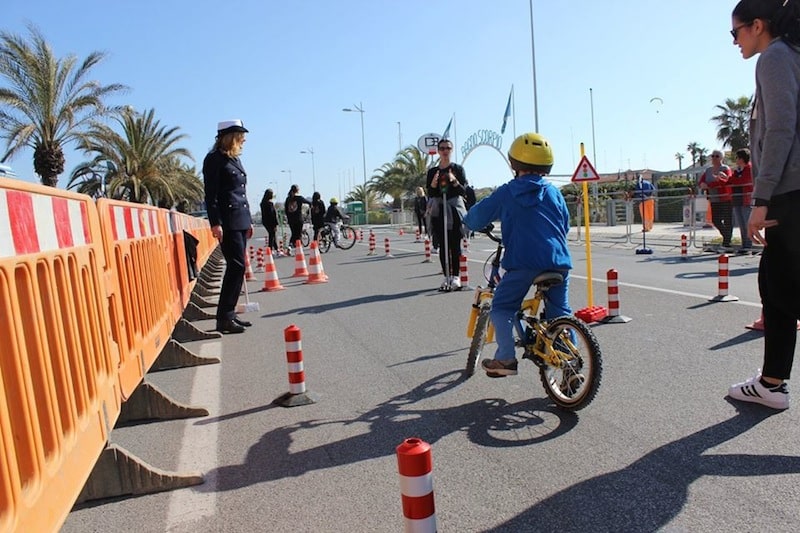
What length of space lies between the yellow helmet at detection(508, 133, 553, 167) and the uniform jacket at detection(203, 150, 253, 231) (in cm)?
419

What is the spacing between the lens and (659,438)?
12.1ft

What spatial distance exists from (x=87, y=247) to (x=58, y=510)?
5.15 feet

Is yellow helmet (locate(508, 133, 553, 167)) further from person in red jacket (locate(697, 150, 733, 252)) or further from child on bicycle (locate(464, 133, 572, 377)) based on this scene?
person in red jacket (locate(697, 150, 733, 252))

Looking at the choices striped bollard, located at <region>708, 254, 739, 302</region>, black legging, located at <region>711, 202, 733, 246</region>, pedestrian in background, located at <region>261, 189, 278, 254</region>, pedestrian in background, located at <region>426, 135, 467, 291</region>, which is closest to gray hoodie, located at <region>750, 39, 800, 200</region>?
striped bollard, located at <region>708, 254, 739, 302</region>

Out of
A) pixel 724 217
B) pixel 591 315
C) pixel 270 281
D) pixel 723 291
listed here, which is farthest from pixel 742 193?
pixel 270 281

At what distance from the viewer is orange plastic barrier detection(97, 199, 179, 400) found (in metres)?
4.14

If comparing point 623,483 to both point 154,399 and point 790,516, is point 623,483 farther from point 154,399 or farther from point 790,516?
point 154,399

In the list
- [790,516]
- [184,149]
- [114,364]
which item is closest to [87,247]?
[114,364]

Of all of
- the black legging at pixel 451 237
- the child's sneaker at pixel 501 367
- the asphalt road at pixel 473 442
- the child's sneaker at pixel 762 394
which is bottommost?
the asphalt road at pixel 473 442

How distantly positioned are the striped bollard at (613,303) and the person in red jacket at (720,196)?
799cm

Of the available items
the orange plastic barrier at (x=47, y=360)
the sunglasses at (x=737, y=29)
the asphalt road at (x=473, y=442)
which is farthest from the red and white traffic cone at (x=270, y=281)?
the sunglasses at (x=737, y=29)

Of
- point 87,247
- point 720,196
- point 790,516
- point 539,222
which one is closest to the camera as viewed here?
point 790,516

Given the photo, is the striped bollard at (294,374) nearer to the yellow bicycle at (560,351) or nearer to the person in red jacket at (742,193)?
the yellow bicycle at (560,351)

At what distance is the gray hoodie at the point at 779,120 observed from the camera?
11.7 feet
